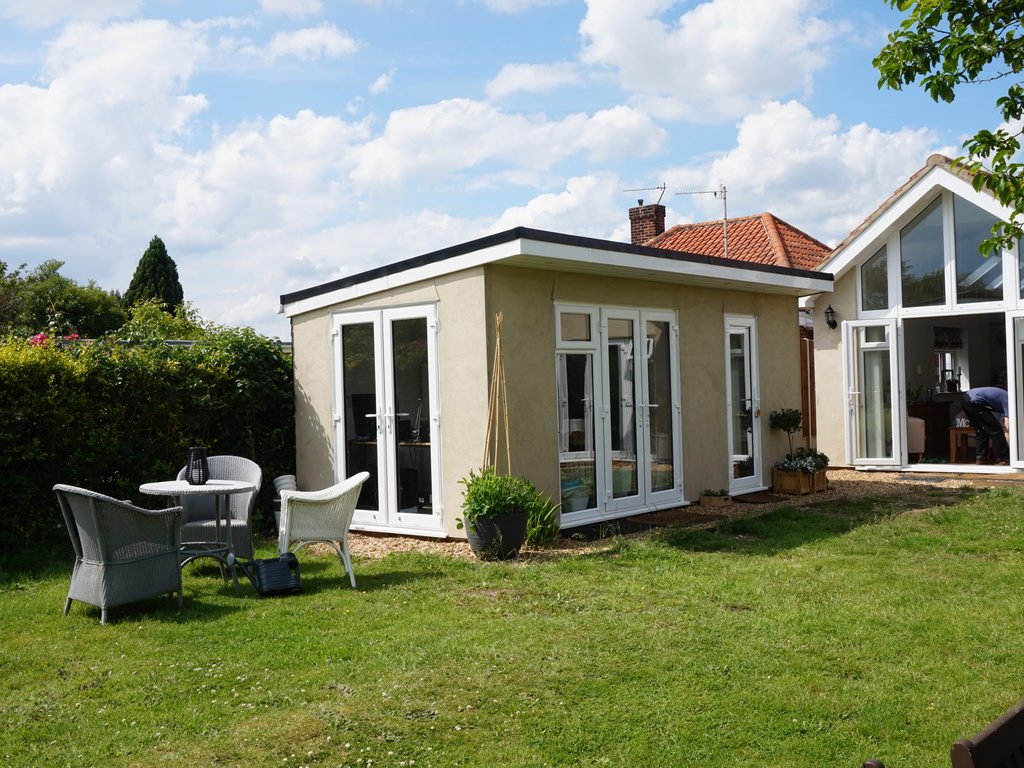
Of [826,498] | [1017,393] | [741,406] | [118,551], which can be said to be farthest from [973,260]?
[118,551]

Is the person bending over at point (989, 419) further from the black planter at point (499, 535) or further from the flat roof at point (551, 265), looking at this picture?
the black planter at point (499, 535)

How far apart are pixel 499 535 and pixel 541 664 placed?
3106 mm

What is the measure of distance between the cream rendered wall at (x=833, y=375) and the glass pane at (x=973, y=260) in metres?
1.64

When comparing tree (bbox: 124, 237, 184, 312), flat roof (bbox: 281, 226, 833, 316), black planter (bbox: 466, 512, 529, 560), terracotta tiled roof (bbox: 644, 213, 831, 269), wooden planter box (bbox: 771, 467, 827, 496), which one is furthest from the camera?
tree (bbox: 124, 237, 184, 312)

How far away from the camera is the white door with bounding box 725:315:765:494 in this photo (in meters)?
11.9

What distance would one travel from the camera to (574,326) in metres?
9.68

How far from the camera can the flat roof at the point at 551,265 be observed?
8500 mm

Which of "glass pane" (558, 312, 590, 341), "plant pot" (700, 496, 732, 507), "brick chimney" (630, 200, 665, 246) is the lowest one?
"plant pot" (700, 496, 732, 507)

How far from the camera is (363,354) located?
32.9 ft

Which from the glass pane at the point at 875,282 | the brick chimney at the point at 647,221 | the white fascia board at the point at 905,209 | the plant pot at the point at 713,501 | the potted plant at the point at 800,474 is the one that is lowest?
the plant pot at the point at 713,501

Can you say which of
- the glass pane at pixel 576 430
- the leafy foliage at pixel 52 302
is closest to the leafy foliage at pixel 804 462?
the glass pane at pixel 576 430

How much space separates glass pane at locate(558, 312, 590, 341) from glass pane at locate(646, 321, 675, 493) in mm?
1102

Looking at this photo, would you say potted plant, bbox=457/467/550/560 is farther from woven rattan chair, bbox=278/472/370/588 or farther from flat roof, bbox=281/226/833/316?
flat roof, bbox=281/226/833/316

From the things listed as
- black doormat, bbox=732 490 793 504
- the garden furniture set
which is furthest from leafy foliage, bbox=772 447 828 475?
the garden furniture set
